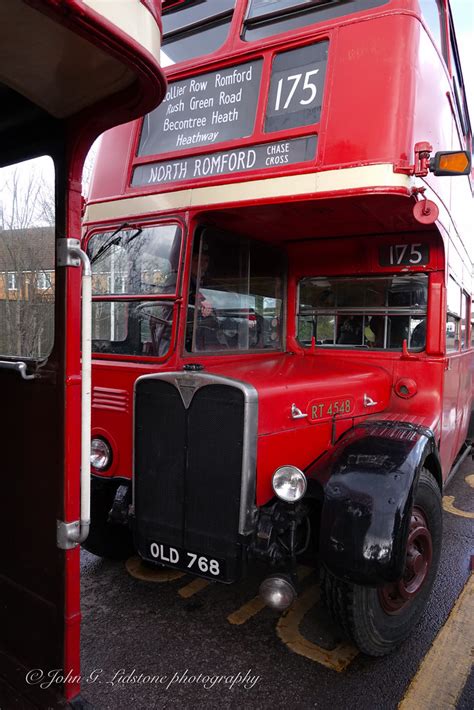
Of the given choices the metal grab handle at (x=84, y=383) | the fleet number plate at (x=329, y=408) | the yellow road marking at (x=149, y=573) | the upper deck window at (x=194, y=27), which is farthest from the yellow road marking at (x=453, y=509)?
the upper deck window at (x=194, y=27)

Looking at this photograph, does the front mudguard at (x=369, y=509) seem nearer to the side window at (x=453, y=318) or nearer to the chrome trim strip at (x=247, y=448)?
the chrome trim strip at (x=247, y=448)

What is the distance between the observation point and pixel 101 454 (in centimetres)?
312

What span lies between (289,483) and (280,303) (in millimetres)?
1930

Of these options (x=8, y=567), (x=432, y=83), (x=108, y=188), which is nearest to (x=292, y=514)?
(x=8, y=567)

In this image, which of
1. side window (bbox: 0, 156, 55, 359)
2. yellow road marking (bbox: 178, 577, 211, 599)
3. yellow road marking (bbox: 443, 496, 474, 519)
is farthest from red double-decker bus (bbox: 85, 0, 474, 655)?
yellow road marking (bbox: 443, 496, 474, 519)

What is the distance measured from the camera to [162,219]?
3100mm

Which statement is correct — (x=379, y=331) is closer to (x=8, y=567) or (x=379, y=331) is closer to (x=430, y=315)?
(x=430, y=315)

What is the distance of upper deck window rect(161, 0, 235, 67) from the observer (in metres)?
3.30

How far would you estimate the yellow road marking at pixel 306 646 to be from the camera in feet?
8.42

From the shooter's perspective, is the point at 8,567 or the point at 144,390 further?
the point at 144,390

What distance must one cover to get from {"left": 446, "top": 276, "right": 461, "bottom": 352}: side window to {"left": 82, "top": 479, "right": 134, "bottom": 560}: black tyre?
2.81 meters

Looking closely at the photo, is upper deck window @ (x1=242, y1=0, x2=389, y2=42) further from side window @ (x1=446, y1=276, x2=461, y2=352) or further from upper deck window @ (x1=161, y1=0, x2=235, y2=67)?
side window @ (x1=446, y1=276, x2=461, y2=352)

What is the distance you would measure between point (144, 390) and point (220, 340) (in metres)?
0.74

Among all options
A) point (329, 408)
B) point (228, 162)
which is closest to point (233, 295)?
point (228, 162)
